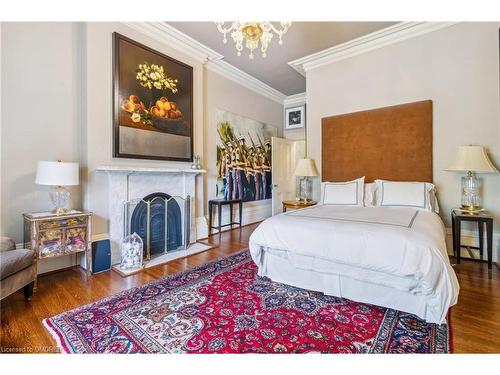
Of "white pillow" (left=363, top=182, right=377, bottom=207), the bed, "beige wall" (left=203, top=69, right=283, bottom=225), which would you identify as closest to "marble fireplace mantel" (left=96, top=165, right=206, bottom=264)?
"beige wall" (left=203, top=69, right=283, bottom=225)

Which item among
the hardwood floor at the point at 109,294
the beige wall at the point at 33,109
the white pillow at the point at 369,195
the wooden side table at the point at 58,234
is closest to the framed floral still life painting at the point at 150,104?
the beige wall at the point at 33,109

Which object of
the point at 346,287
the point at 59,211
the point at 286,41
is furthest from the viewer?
the point at 286,41

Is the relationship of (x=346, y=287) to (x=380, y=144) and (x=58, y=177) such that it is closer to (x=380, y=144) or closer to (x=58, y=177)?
(x=380, y=144)

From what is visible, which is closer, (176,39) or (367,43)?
(176,39)

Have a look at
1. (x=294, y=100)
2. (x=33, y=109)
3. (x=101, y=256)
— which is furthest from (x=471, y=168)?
Answer: (x=33, y=109)

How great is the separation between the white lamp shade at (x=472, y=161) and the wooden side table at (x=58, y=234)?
Result: 420 centimetres

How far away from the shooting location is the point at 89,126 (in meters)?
2.71

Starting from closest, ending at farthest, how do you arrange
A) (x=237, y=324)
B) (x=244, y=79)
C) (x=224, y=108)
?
(x=237, y=324), (x=224, y=108), (x=244, y=79)

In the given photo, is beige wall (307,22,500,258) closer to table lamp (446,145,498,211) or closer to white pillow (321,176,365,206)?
table lamp (446,145,498,211)

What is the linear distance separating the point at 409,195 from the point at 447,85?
5.20ft

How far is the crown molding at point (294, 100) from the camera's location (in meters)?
5.92

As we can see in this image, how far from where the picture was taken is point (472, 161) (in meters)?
2.72

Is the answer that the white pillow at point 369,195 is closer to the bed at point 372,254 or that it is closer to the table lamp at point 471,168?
the bed at point 372,254

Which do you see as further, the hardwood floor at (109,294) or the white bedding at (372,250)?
the white bedding at (372,250)
